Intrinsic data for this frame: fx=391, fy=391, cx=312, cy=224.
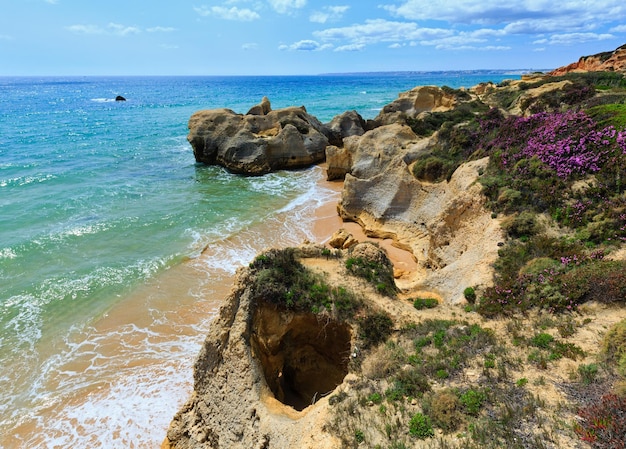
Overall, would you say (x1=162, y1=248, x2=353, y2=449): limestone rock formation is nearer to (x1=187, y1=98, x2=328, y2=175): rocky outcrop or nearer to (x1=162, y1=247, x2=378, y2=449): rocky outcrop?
(x1=162, y1=247, x2=378, y2=449): rocky outcrop

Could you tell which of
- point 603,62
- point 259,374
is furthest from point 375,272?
point 603,62

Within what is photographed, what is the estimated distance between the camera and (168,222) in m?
23.3

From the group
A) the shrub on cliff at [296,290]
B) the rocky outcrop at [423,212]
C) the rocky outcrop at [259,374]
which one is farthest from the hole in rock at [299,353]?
the rocky outcrop at [423,212]

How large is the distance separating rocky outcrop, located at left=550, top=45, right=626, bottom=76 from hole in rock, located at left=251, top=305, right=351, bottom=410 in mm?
53209

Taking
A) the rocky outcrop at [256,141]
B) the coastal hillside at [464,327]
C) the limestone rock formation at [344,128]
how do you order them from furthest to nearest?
the limestone rock formation at [344,128] < the rocky outcrop at [256,141] < the coastal hillside at [464,327]

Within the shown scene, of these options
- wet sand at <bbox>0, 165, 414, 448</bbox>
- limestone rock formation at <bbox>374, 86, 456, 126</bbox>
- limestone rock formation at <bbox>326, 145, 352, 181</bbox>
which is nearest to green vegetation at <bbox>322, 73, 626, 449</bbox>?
wet sand at <bbox>0, 165, 414, 448</bbox>

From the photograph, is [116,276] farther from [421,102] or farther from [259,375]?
[421,102]

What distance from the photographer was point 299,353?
33.8 feet

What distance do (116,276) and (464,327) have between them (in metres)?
14.7

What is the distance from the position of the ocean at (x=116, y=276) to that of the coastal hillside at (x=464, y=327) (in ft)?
10.6

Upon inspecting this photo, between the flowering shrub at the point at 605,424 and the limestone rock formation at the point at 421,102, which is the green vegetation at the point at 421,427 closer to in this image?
the flowering shrub at the point at 605,424

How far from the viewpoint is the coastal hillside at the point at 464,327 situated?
652cm

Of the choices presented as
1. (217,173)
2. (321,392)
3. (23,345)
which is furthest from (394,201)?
(217,173)

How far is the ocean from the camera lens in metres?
10.9
